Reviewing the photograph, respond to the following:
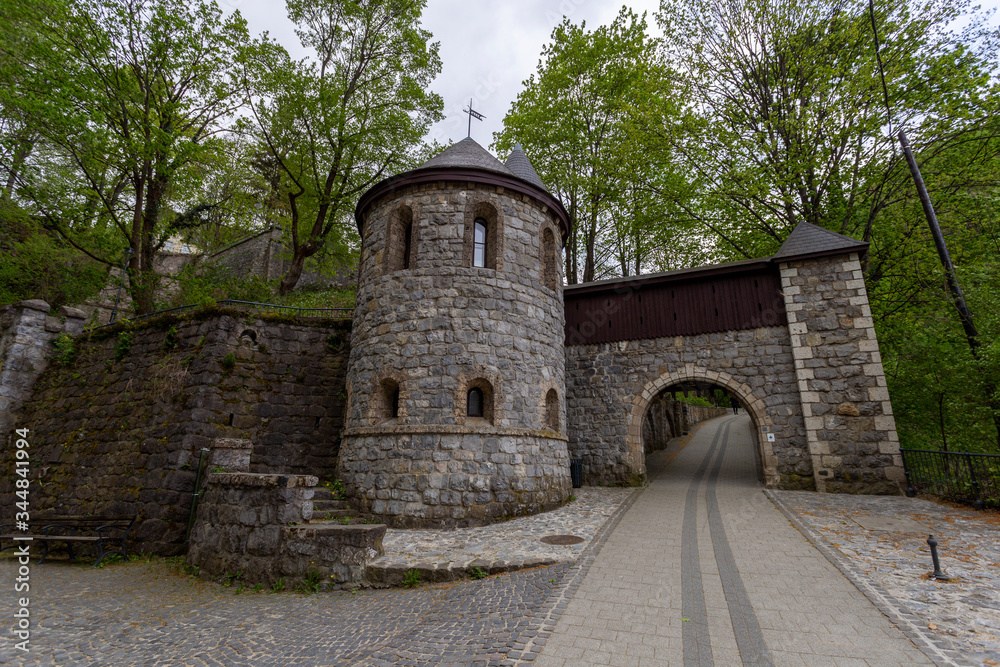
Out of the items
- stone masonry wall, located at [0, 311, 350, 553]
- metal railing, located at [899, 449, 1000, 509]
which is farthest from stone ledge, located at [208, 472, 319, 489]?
metal railing, located at [899, 449, 1000, 509]

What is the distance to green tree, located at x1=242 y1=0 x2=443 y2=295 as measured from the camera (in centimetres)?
1508

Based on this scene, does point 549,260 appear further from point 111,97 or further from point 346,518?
point 111,97

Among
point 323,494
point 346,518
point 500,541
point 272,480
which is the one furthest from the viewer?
point 323,494

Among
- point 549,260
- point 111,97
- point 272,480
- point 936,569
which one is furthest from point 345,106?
point 936,569

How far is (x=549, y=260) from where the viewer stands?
11078 millimetres

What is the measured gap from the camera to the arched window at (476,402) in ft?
29.4

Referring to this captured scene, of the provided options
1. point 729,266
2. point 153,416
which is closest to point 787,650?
point 729,266

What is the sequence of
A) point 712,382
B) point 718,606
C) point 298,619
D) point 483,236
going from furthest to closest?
1. point 712,382
2. point 483,236
3. point 298,619
4. point 718,606

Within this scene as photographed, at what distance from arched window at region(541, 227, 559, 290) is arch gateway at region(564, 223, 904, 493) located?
2841mm

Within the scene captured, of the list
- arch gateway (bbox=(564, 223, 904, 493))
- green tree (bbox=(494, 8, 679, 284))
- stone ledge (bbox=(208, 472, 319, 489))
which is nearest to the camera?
stone ledge (bbox=(208, 472, 319, 489))

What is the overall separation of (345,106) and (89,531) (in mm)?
14526

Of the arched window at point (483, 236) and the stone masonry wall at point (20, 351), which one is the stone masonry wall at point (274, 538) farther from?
the stone masonry wall at point (20, 351)

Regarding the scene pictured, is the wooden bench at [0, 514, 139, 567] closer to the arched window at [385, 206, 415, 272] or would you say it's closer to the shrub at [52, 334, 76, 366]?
the shrub at [52, 334, 76, 366]

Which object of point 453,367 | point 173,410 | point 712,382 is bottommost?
point 173,410
